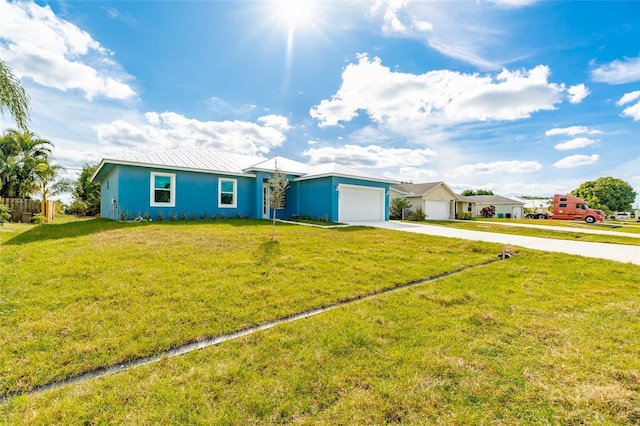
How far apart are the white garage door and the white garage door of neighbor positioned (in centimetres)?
884

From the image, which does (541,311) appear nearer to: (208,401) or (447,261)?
(447,261)

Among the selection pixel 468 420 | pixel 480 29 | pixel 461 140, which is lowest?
pixel 468 420

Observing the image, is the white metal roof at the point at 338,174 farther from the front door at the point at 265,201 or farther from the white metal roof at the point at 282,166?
the front door at the point at 265,201

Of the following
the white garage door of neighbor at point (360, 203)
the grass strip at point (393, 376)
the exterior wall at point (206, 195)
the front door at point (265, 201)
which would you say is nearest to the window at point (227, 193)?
the exterior wall at point (206, 195)

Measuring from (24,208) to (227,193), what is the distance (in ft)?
31.4

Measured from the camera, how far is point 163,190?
1397 centimetres

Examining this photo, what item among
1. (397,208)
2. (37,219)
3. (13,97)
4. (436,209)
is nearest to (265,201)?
(37,219)

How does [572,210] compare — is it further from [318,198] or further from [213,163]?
[213,163]

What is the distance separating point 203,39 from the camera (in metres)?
10.7

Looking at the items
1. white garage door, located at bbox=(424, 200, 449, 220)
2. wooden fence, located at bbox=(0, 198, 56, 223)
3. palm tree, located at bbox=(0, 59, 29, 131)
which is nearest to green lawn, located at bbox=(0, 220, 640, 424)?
palm tree, located at bbox=(0, 59, 29, 131)

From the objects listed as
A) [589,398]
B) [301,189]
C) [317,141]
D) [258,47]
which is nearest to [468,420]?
[589,398]

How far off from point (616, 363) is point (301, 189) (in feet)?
51.7

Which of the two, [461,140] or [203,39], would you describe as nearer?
[203,39]

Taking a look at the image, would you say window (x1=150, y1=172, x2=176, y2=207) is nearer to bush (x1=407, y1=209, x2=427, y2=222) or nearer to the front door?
the front door
